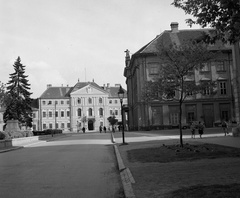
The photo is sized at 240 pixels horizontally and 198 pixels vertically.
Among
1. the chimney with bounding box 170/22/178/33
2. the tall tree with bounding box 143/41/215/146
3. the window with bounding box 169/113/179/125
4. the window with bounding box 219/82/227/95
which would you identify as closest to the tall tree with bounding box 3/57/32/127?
the window with bounding box 169/113/179/125

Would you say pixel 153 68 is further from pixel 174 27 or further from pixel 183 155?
pixel 183 155

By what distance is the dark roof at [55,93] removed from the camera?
386 feet

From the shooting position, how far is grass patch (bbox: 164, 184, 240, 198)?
6.03m

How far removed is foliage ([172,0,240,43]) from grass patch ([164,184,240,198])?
3.35 m

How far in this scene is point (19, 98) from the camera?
6675cm

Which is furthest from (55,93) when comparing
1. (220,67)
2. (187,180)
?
(187,180)

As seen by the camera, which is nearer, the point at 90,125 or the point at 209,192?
the point at 209,192

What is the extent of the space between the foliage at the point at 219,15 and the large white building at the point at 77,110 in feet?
341

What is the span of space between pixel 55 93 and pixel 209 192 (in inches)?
4557

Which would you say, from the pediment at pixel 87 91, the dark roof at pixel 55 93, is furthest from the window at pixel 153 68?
the dark roof at pixel 55 93

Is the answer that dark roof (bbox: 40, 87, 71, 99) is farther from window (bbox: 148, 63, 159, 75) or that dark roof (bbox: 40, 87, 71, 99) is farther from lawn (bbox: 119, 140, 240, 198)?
lawn (bbox: 119, 140, 240, 198)

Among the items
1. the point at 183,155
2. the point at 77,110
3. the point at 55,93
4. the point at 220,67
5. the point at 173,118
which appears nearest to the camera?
the point at 183,155

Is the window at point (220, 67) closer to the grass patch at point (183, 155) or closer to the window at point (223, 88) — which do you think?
the window at point (223, 88)

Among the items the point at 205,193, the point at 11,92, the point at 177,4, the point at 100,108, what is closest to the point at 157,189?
the point at 205,193
